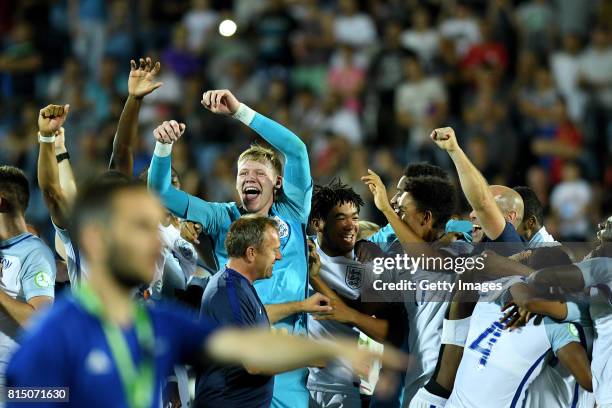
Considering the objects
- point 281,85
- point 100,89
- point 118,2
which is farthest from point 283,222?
point 118,2

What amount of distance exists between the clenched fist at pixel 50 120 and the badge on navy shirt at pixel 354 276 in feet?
6.42

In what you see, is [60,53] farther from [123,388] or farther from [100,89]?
[123,388]

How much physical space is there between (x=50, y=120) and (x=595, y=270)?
3154 millimetres

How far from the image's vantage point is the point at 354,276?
6496 millimetres

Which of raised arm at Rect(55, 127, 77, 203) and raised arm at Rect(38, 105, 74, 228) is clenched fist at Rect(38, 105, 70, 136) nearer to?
raised arm at Rect(38, 105, 74, 228)

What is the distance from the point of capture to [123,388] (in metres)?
2.86

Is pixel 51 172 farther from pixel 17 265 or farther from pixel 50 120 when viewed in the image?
pixel 17 265

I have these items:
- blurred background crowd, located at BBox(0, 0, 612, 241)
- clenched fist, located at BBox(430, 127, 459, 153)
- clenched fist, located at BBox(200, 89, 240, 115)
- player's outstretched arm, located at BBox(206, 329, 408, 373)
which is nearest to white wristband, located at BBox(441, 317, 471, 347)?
clenched fist, located at BBox(430, 127, 459, 153)

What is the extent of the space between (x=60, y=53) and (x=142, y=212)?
1314 centimetres

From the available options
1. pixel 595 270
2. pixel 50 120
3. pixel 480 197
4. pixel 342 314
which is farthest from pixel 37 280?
pixel 595 270

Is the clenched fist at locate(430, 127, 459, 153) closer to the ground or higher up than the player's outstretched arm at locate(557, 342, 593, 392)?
higher up

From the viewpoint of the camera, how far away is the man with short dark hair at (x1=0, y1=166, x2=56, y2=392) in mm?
5941

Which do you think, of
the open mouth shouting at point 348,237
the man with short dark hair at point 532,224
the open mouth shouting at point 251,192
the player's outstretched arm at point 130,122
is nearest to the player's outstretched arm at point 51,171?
the player's outstretched arm at point 130,122

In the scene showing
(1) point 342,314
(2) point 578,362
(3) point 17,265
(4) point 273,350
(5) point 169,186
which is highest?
(5) point 169,186
